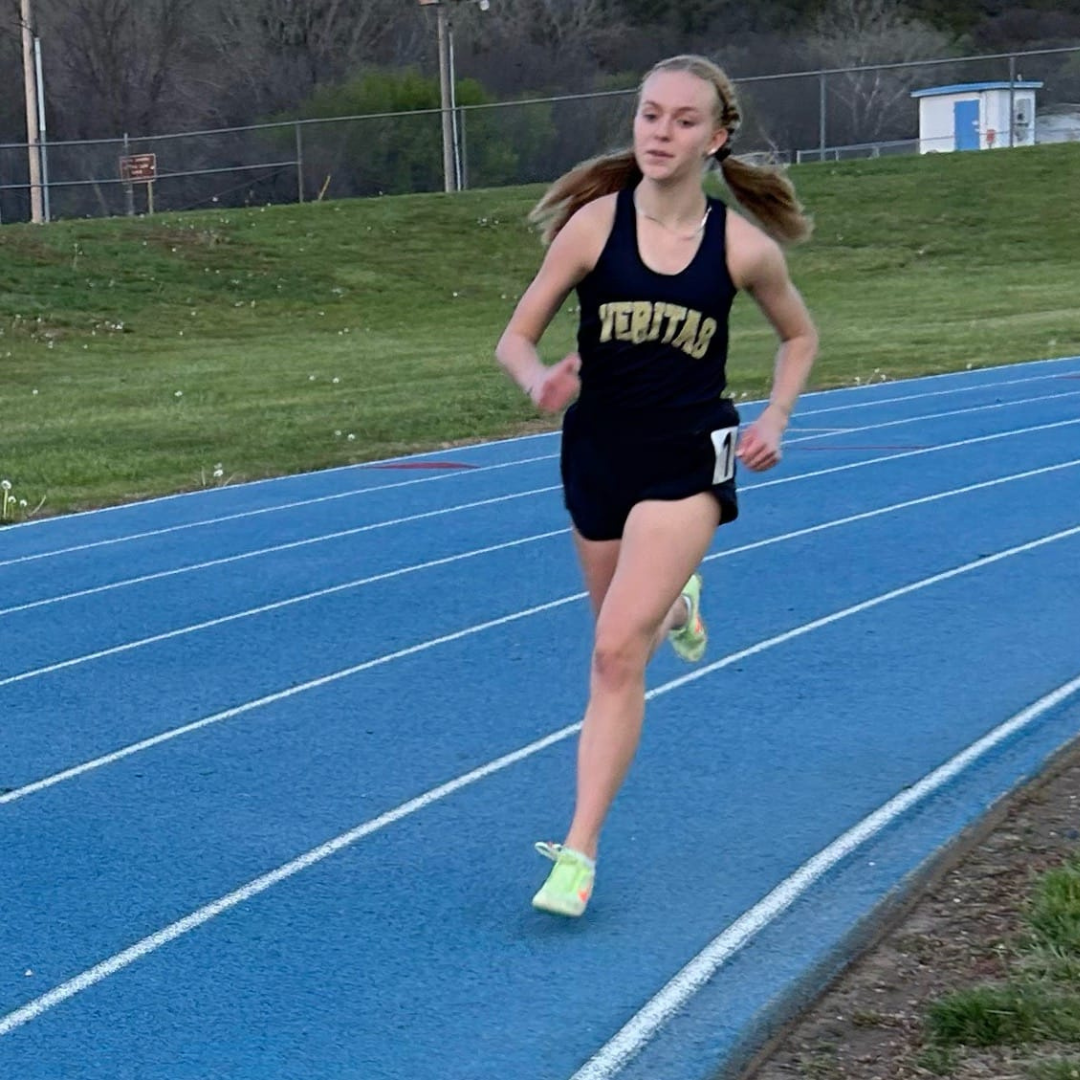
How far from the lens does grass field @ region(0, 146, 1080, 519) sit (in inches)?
617

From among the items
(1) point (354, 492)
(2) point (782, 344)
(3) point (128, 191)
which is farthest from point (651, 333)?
(3) point (128, 191)

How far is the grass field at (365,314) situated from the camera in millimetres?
15680

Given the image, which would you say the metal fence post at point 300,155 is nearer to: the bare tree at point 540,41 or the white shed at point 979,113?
the white shed at point 979,113

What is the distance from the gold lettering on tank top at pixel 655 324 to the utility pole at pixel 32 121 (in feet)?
117

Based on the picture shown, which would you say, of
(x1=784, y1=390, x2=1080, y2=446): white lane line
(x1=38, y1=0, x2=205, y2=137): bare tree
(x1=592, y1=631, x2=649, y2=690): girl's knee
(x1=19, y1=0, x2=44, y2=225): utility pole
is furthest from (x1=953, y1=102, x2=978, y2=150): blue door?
(x1=592, y1=631, x2=649, y2=690): girl's knee

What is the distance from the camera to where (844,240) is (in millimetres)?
36406

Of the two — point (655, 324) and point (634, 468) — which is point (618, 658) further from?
point (655, 324)

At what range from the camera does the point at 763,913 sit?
186 inches

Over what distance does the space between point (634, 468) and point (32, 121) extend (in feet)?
126

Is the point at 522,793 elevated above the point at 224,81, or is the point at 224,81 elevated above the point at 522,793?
the point at 224,81

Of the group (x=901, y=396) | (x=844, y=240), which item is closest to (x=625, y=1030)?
(x=901, y=396)

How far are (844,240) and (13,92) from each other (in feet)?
108

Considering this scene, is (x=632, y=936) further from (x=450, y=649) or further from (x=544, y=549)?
(x=544, y=549)

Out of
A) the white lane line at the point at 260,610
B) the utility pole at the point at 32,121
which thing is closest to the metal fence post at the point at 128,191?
the utility pole at the point at 32,121
